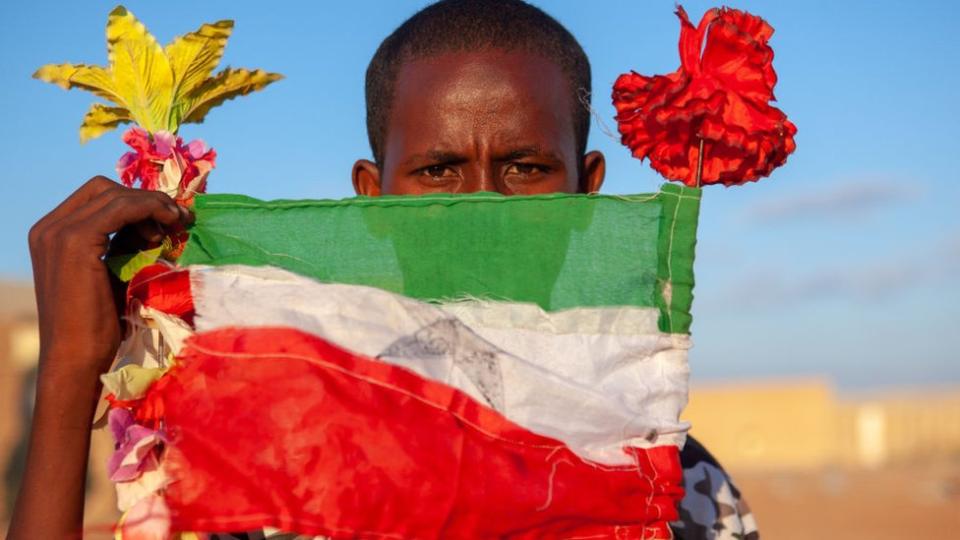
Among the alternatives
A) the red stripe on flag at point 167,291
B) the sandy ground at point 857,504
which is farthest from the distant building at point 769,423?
the red stripe on flag at point 167,291

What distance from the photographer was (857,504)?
894 inches

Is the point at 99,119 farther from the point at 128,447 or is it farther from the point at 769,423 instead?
the point at 769,423

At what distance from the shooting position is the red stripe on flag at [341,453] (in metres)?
2.06

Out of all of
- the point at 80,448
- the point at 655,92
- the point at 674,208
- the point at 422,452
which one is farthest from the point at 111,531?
the point at 655,92

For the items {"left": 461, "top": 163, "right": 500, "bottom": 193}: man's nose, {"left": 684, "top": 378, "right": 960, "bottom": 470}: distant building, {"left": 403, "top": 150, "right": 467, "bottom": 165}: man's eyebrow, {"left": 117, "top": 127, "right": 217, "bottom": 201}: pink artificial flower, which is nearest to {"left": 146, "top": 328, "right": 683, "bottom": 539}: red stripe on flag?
{"left": 117, "top": 127, "right": 217, "bottom": 201}: pink artificial flower

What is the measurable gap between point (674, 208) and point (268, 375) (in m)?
0.90

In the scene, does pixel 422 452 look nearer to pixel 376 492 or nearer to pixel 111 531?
pixel 376 492

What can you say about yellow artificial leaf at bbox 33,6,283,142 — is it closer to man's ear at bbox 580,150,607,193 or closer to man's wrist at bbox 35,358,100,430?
man's wrist at bbox 35,358,100,430

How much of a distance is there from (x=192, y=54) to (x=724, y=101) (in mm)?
1155

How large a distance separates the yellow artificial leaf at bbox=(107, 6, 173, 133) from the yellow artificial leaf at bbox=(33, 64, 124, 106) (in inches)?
0.8

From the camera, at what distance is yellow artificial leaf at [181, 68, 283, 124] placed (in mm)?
2646

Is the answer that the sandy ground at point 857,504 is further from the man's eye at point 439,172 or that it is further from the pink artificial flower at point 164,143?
the pink artificial flower at point 164,143

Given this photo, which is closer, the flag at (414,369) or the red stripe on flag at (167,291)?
the flag at (414,369)

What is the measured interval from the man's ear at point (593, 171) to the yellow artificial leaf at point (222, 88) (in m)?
1.22
